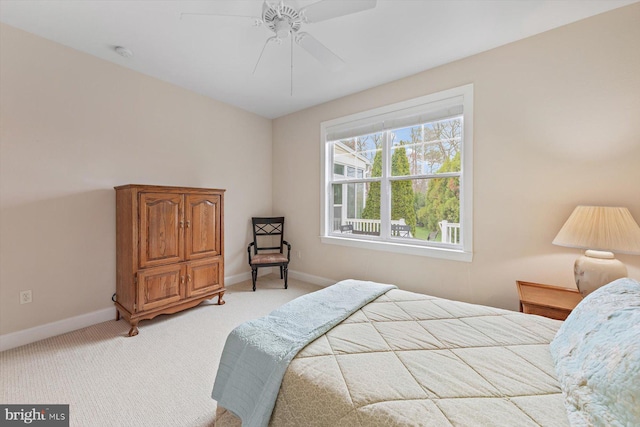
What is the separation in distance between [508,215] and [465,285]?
84 centimetres

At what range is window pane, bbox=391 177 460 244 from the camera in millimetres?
2904

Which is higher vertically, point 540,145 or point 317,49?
point 317,49

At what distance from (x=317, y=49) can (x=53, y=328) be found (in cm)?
347

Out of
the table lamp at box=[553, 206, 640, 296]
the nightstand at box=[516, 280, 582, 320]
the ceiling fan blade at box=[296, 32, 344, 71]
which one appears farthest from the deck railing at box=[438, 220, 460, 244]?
the ceiling fan blade at box=[296, 32, 344, 71]

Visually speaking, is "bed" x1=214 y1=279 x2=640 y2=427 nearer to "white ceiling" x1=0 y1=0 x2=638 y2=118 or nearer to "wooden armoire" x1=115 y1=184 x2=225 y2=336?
"wooden armoire" x1=115 y1=184 x2=225 y2=336

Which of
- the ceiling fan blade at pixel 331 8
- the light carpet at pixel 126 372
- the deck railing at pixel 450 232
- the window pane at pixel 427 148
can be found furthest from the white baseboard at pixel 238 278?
the ceiling fan blade at pixel 331 8

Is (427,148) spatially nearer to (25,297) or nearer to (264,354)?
(264,354)

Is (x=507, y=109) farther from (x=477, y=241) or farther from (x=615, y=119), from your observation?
(x=477, y=241)

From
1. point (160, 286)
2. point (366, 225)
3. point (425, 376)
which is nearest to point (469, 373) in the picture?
point (425, 376)

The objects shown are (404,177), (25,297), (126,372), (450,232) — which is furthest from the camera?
(404,177)

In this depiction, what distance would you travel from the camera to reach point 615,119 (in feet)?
6.63

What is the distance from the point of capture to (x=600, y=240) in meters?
1.71

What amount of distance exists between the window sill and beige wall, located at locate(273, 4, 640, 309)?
0.08 m

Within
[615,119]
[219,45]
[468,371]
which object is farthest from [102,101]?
[615,119]
